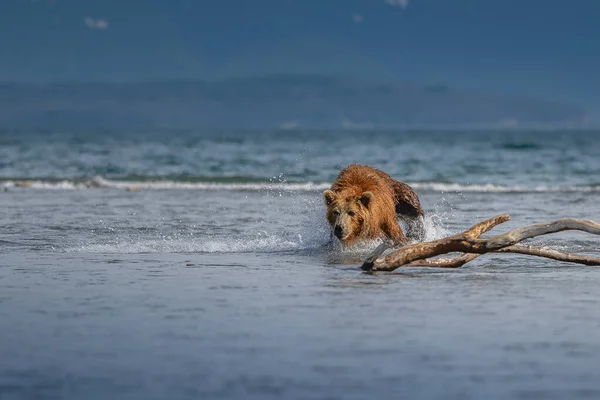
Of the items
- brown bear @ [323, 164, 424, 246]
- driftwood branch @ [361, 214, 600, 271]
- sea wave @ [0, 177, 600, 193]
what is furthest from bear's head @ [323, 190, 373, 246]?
sea wave @ [0, 177, 600, 193]

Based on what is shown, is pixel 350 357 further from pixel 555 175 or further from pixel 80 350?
pixel 555 175

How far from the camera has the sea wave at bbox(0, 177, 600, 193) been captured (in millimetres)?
28500

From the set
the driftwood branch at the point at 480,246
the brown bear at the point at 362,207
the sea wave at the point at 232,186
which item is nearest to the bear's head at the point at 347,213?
the brown bear at the point at 362,207

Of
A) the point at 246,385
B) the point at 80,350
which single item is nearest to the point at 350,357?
the point at 246,385

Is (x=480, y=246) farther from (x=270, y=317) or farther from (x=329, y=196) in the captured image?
(x=329, y=196)

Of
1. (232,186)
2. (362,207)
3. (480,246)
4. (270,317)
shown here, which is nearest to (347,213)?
(362,207)

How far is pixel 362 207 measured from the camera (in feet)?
40.3

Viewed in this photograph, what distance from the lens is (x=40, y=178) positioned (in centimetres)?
3300

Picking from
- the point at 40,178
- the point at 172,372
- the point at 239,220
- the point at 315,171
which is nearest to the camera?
the point at 172,372

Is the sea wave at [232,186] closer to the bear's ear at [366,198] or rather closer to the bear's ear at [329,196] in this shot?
the bear's ear at [329,196]

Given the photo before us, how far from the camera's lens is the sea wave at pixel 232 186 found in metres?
28.5

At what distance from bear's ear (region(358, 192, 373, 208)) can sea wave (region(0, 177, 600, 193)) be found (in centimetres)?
1506

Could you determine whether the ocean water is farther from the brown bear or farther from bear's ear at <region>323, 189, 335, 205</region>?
bear's ear at <region>323, 189, 335, 205</region>

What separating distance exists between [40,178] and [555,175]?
17.4 meters
